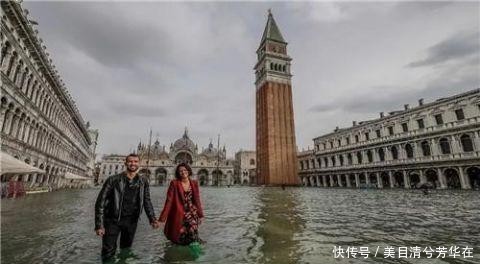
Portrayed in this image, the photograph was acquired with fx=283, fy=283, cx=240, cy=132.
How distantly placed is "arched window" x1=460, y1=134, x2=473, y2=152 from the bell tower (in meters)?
29.7

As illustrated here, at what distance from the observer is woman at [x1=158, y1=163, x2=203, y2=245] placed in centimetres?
458

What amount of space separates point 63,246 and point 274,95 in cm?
5778

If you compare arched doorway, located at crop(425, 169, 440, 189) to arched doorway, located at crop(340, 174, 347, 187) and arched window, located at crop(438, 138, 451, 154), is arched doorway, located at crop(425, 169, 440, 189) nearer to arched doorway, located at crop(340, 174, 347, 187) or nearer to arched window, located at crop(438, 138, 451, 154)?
arched window, located at crop(438, 138, 451, 154)

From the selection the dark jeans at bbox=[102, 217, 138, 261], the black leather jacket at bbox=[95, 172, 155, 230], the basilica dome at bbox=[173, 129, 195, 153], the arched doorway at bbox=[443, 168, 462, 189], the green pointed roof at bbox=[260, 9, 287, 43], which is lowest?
the dark jeans at bbox=[102, 217, 138, 261]

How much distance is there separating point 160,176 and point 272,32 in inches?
2156

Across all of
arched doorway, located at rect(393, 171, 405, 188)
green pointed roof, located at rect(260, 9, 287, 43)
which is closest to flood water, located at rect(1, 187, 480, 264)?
arched doorway, located at rect(393, 171, 405, 188)

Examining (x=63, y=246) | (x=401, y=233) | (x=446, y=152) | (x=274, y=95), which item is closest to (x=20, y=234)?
(x=63, y=246)

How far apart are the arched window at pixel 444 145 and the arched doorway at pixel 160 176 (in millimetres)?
73507

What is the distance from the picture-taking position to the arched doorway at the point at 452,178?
107 ft

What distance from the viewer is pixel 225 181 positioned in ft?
302

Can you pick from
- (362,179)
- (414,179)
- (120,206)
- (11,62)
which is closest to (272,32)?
(362,179)

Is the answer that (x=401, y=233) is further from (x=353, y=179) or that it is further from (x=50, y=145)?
(x=353, y=179)

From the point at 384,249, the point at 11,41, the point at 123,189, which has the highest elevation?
the point at 11,41

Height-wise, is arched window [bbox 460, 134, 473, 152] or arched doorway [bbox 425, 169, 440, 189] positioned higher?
arched window [bbox 460, 134, 473, 152]
